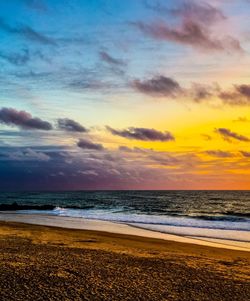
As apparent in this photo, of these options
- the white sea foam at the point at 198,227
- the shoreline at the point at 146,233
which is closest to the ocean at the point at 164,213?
the white sea foam at the point at 198,227

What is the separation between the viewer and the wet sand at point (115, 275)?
32.2ft

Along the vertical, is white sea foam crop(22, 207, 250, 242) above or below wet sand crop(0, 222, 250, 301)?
below

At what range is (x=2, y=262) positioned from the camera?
13.1 m

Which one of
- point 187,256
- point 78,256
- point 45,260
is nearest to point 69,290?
point 45,260

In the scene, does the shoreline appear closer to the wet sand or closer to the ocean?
the ocean

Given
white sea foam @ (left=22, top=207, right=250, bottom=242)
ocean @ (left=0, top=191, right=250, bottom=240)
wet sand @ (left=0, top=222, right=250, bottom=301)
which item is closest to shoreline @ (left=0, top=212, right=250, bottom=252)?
white sea foam @ (left=22, top=207, right=250, bottom=242)

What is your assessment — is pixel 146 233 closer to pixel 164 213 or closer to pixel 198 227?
Answer: pixel 198 227

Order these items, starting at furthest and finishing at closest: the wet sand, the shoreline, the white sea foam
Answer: the white sea foam → the shoreline → the wet sand

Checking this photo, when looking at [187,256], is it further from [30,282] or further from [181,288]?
[30,282]

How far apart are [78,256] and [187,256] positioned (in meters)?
4.98

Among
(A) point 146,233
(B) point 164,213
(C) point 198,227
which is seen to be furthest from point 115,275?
(B) point 164,213

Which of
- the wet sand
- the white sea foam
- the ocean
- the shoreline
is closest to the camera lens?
the wet sand

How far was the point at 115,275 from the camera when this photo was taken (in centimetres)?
1191

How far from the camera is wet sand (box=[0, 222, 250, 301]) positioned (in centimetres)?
983
